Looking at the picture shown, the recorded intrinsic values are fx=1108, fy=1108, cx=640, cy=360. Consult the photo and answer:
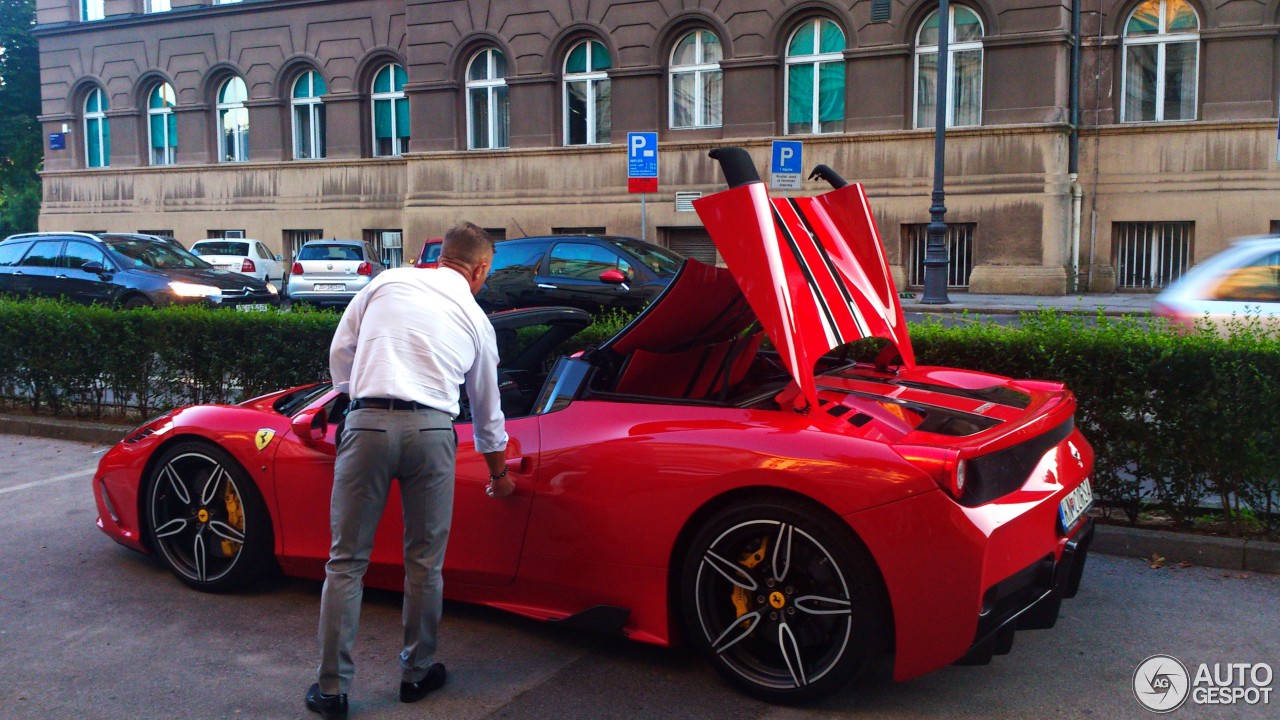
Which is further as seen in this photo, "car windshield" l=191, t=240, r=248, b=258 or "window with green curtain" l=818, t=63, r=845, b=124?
"car windshield" l=191, t=240, r=248, b=258

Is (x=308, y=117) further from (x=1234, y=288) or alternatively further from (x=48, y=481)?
(x=1234, y=288)

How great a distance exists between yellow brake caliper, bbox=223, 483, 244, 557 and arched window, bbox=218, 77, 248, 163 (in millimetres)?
30898

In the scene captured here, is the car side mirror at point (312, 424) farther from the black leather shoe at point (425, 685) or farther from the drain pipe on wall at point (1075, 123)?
the drain pipe on wall at point (1075, 123)

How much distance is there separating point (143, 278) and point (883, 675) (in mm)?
15851

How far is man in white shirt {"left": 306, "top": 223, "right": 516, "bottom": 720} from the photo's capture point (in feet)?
12.8

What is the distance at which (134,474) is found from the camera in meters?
5.41

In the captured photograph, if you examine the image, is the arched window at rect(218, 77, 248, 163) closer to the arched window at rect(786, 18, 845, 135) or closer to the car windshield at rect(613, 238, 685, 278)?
the arched window at rect(786, 18, 845, 135)

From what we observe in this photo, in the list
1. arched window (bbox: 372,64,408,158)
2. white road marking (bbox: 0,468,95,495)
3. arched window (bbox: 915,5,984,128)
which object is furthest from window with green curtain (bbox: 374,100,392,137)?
white road marking (bbox: 0,468,95,495)

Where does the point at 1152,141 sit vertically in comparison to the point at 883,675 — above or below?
above

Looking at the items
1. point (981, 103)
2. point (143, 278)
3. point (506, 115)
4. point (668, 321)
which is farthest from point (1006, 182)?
point (668, 321)

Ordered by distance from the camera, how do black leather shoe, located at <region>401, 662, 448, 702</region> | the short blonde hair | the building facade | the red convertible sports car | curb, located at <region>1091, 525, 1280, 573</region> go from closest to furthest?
the red convertible sports car
black leather shoe, located at <region>401, 662, 448, 702</region>
the short blonde hair
curb, located at <region>1091, 525, 1280, 573</region>
the building facade

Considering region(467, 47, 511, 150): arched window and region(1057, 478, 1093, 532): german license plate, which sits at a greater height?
region(467, 47, 511, 150): arched window

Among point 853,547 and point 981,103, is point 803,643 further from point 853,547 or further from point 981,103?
point 981,103

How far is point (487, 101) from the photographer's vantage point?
29.1 meters
